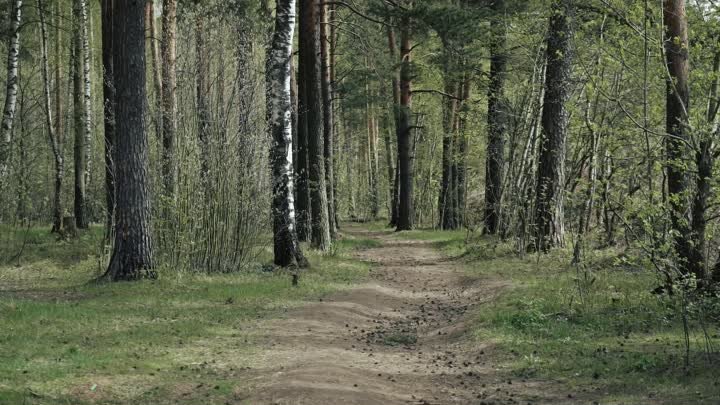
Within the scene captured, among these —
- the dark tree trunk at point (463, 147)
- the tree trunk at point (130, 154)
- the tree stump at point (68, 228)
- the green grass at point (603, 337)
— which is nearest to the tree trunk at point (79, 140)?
the tree stump at point (68, 228)

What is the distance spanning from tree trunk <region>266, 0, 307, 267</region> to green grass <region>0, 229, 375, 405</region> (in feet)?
4.55

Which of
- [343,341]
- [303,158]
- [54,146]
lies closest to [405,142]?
[303,158]

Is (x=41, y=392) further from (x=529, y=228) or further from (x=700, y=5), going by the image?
(x=529, y=228)

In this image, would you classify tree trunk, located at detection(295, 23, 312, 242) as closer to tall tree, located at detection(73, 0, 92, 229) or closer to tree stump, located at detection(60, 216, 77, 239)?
tree stump, located at detection(60, 216, 77, 239)

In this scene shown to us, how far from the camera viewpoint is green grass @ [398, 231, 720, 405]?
674 centimetres

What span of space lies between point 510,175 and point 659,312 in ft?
34.3

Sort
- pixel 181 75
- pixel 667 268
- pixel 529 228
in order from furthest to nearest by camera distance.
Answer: pixel 529 228 → pixel 181 75 → pixel 667 268

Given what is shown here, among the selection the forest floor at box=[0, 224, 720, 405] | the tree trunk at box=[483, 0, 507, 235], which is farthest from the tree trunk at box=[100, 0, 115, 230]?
the tree trunk at box=[483, 0, 507, 235]

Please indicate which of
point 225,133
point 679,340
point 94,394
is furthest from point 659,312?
point 225,133

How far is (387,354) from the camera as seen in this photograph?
8852 mm

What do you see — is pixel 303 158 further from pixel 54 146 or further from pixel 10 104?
pixel 10 104

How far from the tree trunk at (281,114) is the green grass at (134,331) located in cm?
139

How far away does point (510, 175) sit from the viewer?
Result: 1972 centimetres

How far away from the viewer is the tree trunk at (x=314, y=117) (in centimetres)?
1756
